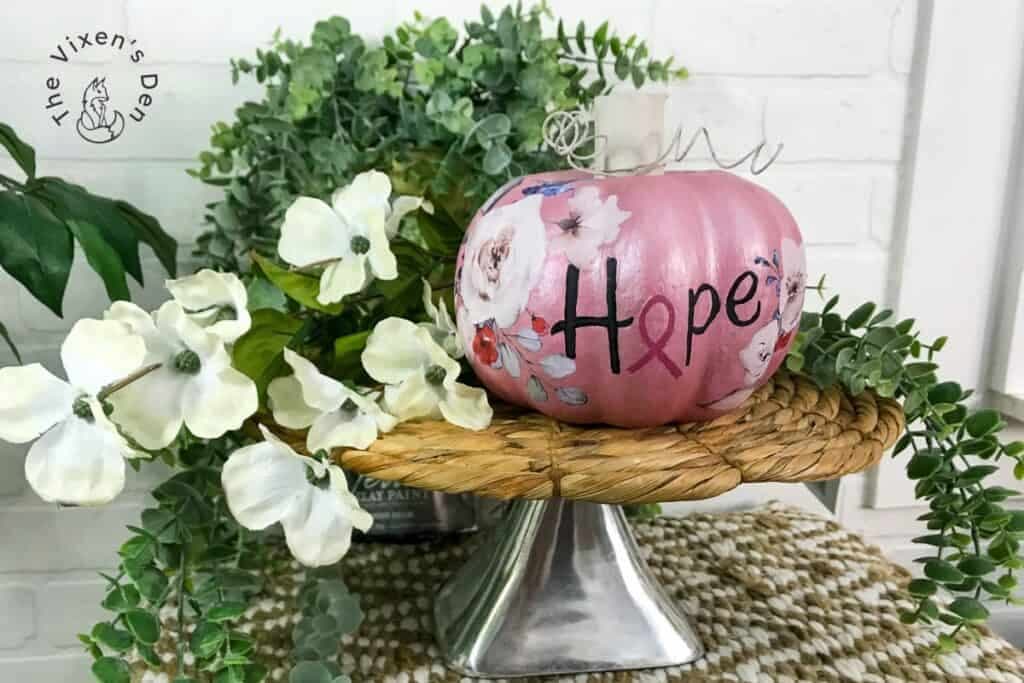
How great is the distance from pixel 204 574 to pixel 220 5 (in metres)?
0.53

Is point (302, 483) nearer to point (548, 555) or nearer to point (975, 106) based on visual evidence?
point (548, 555)

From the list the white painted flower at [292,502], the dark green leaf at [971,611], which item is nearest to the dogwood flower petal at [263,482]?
the white painted flower at [292,502]

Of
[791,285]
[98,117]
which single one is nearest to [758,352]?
[791,285]

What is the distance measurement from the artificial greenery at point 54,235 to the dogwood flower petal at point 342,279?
15 centimetres

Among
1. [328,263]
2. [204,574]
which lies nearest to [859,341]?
[328,263]

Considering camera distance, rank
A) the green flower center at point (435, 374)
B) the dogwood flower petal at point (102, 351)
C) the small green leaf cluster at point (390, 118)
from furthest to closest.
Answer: the small green leaf cluster at point (390, 118), the green flower center at point (435, 374), the dogwood flower petal at point (102, 351)

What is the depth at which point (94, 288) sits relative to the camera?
0.86 metres

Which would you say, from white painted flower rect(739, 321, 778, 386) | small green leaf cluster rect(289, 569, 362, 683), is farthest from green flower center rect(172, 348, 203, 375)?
white painted flower rect(739, 321, 778, 386)

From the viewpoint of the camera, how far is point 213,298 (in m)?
0.52

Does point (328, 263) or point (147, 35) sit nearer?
point (328, 263)

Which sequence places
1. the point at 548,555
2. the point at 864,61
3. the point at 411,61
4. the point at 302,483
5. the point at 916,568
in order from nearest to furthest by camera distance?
the point at 302,483, the point at 548,555, the point at 411,61, the point at 864,61, the point at 916,568

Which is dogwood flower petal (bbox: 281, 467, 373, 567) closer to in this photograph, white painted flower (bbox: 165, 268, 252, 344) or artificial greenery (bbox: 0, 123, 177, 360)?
white painted flower (bbox: 165, 268, 252, 344)

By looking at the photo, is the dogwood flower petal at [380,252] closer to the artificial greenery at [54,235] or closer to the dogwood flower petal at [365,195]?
the dogwood flower petal at [365,195]

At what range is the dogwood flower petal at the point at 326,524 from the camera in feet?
1.61
